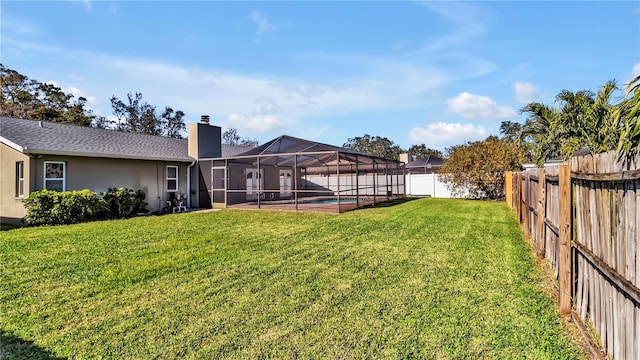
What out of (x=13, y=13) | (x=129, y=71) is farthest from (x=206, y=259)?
(x=129, y=71)

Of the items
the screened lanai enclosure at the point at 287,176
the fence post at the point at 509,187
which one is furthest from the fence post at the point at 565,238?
the fence post at the point at 509,187

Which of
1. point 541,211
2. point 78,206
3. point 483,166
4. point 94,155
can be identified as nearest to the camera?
point 541,211

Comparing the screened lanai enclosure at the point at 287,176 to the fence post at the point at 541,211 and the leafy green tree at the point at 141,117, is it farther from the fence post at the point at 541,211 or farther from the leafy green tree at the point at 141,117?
the leafy green tree at the point at 141,117

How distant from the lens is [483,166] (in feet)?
57.3

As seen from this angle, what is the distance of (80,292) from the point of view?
4020 millimetres

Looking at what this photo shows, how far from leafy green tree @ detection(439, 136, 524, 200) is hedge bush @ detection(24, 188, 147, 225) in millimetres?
15946

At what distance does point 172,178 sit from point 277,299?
12.0 meters

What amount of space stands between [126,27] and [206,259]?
783cm

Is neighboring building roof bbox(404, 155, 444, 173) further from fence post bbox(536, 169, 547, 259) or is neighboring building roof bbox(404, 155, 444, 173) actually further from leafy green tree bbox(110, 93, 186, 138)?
leafy green tree bbox(110, 93, 186, 138)

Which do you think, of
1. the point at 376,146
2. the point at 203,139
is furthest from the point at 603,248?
the point at 376,146

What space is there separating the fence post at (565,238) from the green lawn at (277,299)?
0.63 feet

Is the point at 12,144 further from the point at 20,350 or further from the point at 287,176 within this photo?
the point at 287,176

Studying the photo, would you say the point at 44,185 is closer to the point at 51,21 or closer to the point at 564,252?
the point at 51,21

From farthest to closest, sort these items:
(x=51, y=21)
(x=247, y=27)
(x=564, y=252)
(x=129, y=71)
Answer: (x=129, y=71) < (x=247, y=27) < (x=51, y=21) < (x=564, y=252)
